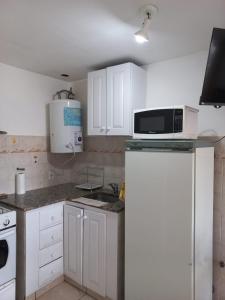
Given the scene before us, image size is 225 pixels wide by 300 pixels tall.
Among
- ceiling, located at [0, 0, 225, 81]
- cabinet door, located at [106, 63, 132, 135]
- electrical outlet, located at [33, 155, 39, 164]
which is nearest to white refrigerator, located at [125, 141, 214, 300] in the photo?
cabinet door, located at [106, 63, 132, 135]

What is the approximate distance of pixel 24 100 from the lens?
249cm

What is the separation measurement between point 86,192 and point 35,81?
146 centimetres

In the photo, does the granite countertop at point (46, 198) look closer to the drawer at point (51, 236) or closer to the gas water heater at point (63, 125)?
the drawer at point (51, 236)

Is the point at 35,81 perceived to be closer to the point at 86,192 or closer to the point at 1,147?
the point at 1,147

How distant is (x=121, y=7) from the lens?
131cm

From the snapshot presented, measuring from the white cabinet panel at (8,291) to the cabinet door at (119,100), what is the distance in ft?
5.20

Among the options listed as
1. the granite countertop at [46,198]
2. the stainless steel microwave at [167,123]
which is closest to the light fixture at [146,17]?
the stainless steel microwave at [167,123]

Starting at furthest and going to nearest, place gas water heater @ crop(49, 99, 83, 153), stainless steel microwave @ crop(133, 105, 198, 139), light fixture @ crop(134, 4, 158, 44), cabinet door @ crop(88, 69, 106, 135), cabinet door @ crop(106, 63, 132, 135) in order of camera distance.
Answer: gas water heater @ crop(49, 99, 83, 153), cabinet door @ crop(88, 69, 106, 135), cabinet door @ crop(106, 63, 132, 135), stainless steel microwave @ crop(133, 105, 198, 139), light fixture @ crop(134, 4, 158, 44)

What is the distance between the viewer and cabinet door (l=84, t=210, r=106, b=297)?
1871 millimetres

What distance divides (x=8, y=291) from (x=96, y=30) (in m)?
2.17

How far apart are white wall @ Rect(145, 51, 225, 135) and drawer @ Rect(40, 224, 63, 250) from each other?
1.59 m

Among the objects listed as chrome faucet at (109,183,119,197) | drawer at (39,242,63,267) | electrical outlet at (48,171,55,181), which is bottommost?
drawer at (39,242,63,267)

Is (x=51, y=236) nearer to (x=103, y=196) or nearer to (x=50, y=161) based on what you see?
(x=103, y=196)

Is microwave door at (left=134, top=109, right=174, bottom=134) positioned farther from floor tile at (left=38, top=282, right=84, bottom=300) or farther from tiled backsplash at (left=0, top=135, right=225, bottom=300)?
floor tile at (left=38, top=282, right=84, bottom=300)
